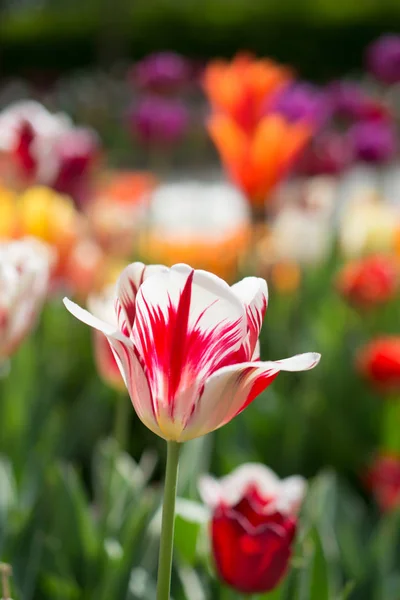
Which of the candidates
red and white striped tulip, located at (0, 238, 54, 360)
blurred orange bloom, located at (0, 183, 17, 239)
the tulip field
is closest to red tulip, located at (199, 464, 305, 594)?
the tulip field

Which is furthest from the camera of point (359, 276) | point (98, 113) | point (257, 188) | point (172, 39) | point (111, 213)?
point (172, 39)

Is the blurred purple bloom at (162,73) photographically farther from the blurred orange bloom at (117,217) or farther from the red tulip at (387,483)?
the red tulip at (387,483)

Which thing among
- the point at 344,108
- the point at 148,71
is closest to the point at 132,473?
the point at 344,108

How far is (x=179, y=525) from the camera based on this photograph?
0.76 meters

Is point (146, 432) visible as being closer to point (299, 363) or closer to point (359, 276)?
point (359, 276)

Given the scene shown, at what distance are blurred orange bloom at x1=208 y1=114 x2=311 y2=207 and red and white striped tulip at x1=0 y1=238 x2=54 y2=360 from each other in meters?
0.86

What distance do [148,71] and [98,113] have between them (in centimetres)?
331

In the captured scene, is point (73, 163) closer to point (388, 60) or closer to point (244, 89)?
point (244, 89)

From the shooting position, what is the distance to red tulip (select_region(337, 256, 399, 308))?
4.58 feet

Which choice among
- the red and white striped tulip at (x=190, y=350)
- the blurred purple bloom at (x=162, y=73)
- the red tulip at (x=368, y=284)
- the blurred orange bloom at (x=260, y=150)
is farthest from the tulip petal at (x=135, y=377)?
the blurred purple bloom at (x=162, y=73)

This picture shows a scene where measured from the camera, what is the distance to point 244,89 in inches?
62.6

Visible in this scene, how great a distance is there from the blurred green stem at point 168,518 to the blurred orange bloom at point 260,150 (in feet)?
3.78

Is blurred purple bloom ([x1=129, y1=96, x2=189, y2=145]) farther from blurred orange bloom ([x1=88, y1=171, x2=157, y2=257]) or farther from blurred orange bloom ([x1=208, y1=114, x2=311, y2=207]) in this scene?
blurred orange bloom ([x1=208, y1=114, x2=311, y2=207])

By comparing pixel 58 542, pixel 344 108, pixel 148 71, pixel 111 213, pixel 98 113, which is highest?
pixel 98 113
